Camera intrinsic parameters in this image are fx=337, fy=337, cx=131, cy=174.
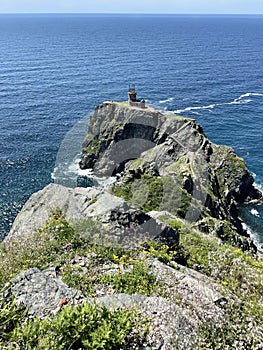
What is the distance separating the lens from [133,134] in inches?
2285

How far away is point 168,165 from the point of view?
4481cm

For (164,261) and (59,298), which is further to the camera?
(164,261)

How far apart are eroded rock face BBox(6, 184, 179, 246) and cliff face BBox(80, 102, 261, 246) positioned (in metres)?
9.84

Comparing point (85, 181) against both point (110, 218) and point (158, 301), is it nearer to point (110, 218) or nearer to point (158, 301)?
point (110, 218)

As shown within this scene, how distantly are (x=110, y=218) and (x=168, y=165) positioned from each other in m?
30.9

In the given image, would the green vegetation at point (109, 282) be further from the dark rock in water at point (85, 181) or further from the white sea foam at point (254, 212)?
the dark rock in water at point (85, 181)

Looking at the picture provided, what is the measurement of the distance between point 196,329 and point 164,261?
3875mm

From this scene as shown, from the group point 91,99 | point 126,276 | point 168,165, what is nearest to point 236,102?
point 91,99

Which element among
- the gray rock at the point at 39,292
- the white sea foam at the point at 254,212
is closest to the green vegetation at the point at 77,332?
the gray rock at the point at 39,292

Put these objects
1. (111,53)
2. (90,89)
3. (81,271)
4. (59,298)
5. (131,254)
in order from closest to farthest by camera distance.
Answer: (59,298), (81,271), (131,254), (90,89), (111,53)

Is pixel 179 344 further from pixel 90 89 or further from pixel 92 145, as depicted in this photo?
pixel 90 89

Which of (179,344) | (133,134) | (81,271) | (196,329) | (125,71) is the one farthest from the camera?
(125,71)

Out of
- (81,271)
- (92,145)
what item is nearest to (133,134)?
(92,145)

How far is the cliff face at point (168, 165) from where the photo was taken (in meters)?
30.0
